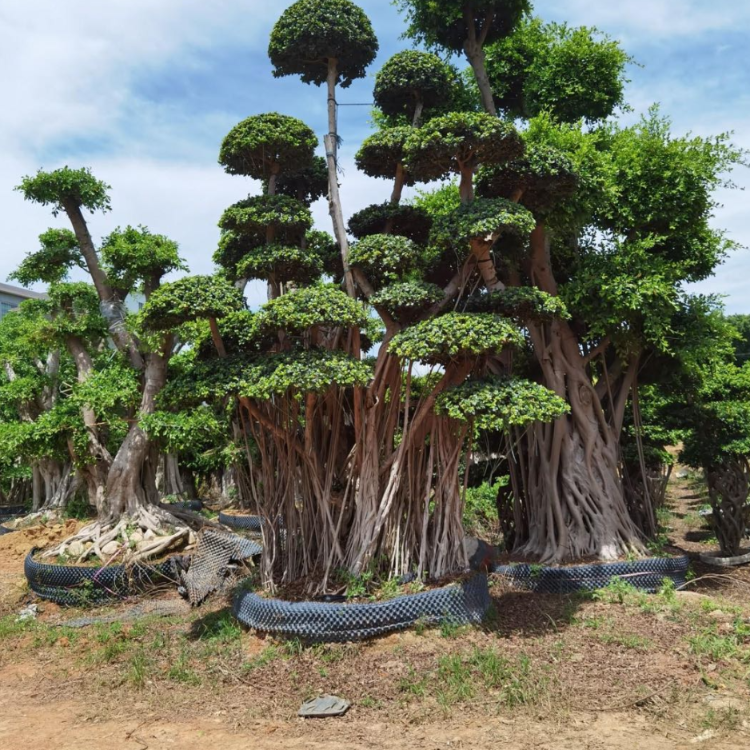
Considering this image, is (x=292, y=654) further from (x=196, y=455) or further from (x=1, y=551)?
(x=196, y=455)

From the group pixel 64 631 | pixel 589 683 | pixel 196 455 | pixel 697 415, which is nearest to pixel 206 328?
pixel 64 631

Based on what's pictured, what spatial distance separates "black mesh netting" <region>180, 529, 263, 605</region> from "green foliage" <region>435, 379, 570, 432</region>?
322 cm

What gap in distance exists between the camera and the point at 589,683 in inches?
201

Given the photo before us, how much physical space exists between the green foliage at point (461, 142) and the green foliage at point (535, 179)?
0.31 meters

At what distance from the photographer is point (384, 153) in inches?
291

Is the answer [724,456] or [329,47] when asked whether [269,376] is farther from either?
[724,456]

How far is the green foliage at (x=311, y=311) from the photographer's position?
6160 millimetres

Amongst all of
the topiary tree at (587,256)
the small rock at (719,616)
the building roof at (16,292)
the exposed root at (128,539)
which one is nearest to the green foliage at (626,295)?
the topiary tree at (587,256)

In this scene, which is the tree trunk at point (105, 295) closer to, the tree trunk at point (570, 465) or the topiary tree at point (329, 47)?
the topiary tree at point (329, 47)

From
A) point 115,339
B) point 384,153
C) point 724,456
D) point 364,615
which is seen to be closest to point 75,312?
point 115,339

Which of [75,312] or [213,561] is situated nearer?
[213,561]

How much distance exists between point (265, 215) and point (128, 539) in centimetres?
490

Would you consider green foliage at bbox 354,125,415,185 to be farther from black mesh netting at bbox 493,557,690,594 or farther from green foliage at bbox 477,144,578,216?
black mesh netting at bbox 493,557,690,594

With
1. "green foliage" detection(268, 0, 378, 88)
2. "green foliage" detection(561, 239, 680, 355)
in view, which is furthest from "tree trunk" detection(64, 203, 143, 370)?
"green foliage" detection(561, 239, 680, 355)
